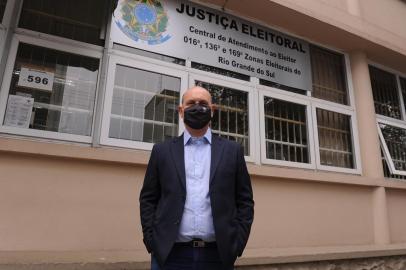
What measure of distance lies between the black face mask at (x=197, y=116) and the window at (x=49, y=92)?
1602mm

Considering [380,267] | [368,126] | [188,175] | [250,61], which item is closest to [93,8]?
[250,61]

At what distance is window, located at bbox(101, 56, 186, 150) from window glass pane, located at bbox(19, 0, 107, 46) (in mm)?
406

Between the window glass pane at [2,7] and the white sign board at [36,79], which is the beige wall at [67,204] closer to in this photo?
the white sign board at [36,79]

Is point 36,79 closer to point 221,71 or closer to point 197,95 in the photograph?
point 197,95

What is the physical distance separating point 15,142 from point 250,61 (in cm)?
288

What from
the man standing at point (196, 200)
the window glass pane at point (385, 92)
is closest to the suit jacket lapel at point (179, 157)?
the man standing at point (196, 200)

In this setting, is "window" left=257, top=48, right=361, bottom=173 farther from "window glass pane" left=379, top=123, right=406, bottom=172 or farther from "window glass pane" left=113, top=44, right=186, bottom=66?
"window glass pane" left=113, top=44, right=186, bottom=66

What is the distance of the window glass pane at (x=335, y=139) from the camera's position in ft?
15.8

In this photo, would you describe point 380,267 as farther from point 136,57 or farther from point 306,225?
point 136,57

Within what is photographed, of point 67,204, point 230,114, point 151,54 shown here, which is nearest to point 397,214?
point 230,114

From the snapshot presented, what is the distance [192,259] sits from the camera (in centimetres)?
179

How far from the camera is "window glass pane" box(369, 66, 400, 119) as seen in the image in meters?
5.66

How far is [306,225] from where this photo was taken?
419 centimetres

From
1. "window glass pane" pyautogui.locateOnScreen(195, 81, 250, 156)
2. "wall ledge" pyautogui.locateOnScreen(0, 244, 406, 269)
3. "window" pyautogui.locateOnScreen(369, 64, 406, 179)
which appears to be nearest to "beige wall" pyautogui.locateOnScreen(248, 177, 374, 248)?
"wall ledge" pyautogui.locateOnScreen(0, 244, 406, 269)
